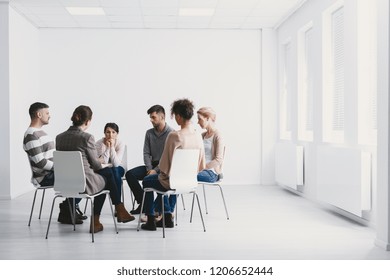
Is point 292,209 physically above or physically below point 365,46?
below

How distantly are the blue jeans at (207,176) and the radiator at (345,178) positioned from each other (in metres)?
1.44

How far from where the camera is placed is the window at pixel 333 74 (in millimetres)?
6695

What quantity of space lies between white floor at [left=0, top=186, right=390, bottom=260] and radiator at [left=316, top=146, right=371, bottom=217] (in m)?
0.21

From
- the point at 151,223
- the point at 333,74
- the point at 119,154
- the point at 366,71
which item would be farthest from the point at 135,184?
the point at 333,74

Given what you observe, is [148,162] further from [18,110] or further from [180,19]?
[180,19]

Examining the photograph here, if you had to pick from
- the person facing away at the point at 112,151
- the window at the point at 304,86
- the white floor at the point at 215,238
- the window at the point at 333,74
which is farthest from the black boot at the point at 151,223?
the window at the point at 304,86

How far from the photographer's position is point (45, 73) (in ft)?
31.9

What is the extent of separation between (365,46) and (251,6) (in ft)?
9.05

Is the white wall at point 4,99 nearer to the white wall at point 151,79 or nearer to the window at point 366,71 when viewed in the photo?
the white wall at point 151,79

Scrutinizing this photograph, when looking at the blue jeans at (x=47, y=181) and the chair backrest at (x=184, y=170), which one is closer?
the chair backrest at (x=184, y=170)

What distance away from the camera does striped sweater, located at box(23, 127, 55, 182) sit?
17.8ft

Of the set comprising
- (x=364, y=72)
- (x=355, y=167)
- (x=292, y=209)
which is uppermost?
(x=364, y=72)
